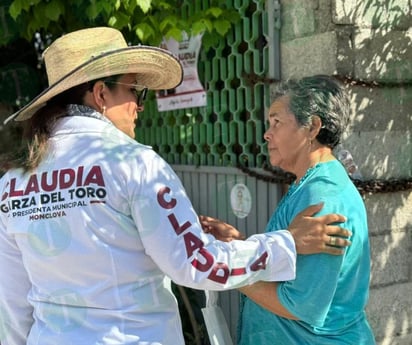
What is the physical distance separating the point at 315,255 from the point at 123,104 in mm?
760

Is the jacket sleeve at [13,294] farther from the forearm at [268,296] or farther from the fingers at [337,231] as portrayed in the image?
the fingers at [337,231]

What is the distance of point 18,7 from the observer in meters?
3.48

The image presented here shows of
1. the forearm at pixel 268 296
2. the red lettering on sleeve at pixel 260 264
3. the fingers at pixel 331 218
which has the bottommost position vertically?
the forearm at pixel 268 296

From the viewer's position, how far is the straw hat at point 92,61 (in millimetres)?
1799

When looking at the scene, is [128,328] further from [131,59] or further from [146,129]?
[146,129]

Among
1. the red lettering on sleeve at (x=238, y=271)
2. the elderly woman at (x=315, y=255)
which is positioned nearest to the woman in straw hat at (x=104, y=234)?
the red lettering on sleeve at (x=238, y=271)

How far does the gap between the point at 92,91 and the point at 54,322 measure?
707 millimetres

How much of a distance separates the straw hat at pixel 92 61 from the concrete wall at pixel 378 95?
1112 mm

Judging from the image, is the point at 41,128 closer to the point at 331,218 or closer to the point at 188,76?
the point at 331,218

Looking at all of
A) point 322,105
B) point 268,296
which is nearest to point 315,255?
point 268,296

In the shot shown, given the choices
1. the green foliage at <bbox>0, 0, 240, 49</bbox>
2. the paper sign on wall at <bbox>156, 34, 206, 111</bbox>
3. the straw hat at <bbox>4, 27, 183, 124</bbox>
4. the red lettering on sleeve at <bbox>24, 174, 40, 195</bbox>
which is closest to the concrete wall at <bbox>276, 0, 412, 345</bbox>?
the green foliage at <bbox>0, 0, 240, 49</bbox>

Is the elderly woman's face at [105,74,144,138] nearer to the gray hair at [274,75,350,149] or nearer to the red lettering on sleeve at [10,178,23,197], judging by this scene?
the red lettering on sleeve at [10,178,23,197]

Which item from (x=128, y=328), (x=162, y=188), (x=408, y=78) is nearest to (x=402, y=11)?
(x=408, y=78)

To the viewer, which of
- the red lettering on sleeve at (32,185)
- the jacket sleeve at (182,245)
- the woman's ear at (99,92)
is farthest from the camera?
the woman's ear at (99,92)
